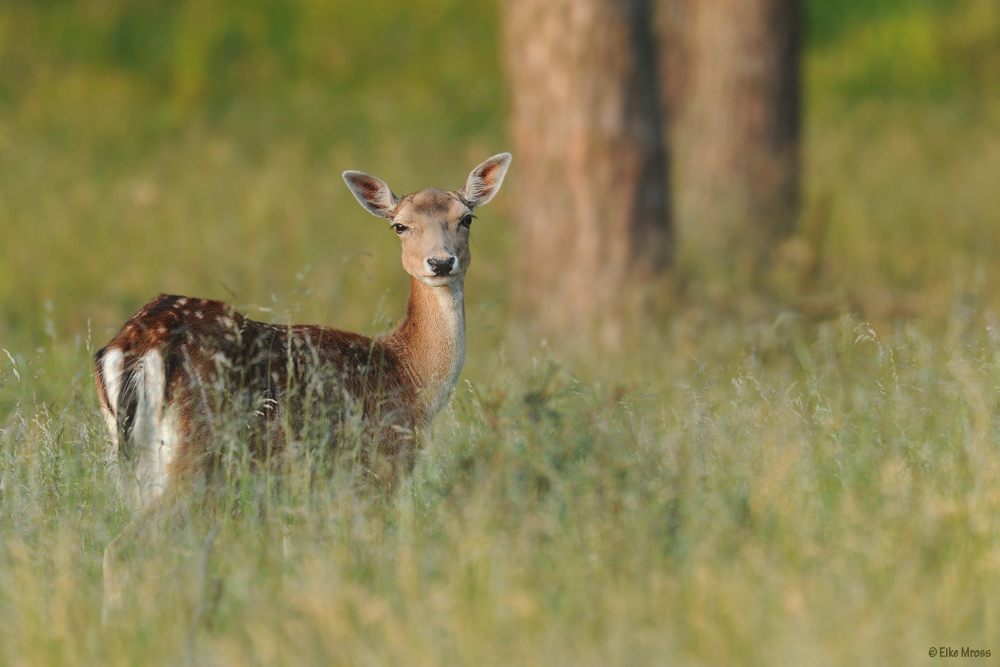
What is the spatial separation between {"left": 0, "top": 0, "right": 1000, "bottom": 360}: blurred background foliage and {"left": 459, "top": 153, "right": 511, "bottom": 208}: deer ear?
1.36 ft

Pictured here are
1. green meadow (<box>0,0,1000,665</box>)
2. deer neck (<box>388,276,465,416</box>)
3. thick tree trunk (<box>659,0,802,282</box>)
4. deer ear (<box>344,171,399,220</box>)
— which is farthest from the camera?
thick tree trunk (<box>659,0,802,282</box>)

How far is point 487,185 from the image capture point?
4898 millimetres

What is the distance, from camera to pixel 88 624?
3.03m

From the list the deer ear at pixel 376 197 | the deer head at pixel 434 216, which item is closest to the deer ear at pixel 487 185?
the deer head at pixel 434 216

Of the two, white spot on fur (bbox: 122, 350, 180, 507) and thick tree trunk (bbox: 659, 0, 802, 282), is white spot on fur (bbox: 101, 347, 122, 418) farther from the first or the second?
thick tree trunk (bbox: 659, 0, 802, 282)

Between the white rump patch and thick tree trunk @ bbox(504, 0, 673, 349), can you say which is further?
thick tree trunk @ bbox(504, 0, 673, 349)

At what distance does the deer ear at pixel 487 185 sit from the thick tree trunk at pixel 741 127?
364 centimetres

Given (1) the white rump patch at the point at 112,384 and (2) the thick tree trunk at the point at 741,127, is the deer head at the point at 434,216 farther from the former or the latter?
(2) the thick tree trunk at the point at 741,127

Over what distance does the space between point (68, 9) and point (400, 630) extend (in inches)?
637

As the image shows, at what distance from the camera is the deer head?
14.7 ft

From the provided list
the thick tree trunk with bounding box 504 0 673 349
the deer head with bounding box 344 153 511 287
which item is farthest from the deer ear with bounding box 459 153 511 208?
the thick tree trunk with bounding box 504 0 673 349

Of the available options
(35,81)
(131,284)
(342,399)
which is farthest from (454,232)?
(35,81)

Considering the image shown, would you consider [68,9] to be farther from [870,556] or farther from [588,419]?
[870,556]

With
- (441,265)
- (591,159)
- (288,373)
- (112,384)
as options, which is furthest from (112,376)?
(591,159)
